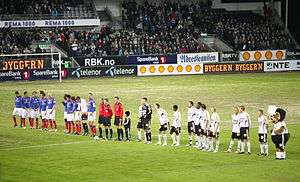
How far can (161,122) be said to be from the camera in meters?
31.9

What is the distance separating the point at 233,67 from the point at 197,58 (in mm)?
3551

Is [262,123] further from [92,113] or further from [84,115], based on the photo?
[84,115]

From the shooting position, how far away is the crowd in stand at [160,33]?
6806 cm

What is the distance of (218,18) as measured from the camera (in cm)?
7856

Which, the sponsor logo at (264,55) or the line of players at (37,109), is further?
the sponsor logo at (264,55)

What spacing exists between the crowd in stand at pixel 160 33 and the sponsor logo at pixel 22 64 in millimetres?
2411

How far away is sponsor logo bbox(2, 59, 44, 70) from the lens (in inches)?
2415

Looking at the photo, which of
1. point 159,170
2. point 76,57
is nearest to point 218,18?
point 76,57

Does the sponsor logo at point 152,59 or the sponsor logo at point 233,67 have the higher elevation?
the sponsor logo at point 152,59

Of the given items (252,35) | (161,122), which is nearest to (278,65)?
(252,35)

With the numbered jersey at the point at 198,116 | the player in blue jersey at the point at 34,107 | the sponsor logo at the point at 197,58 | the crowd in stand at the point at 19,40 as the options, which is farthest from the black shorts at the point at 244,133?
the sponsor logo at the point at 197,58

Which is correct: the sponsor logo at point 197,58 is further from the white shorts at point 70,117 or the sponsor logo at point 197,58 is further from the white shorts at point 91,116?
the white shorts at point 91,116

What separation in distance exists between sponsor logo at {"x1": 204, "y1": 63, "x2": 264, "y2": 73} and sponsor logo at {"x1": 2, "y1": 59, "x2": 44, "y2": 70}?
54.2 feet

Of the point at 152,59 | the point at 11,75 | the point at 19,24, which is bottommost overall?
the point at 11,75
